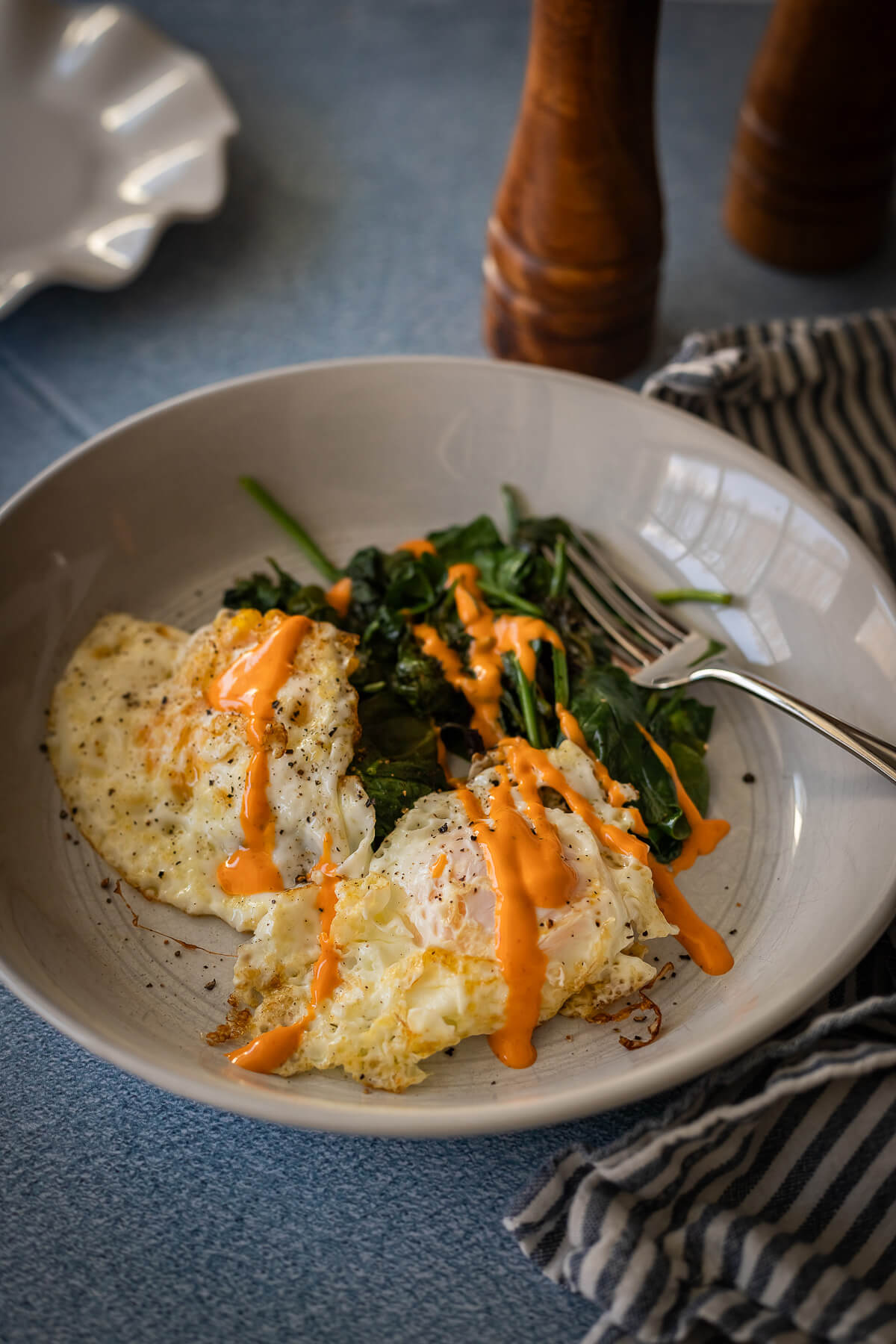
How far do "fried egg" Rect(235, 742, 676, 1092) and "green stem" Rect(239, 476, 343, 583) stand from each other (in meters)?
1.11

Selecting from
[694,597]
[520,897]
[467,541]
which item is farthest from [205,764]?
[694,597]

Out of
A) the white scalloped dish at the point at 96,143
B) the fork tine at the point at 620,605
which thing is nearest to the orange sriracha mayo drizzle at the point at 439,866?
the fork tine at the point at 620,605

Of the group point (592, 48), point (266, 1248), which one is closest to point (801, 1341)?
point (266, 1248)

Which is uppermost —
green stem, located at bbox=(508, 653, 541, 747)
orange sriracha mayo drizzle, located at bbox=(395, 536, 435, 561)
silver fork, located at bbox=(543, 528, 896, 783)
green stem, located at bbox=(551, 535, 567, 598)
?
orange sriracha mayo drizzle, located at bbox=(395, 536, 435, 561)

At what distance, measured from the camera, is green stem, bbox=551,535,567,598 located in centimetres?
313

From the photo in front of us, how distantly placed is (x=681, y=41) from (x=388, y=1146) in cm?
550

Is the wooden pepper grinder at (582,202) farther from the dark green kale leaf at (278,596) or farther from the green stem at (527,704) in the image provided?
the green stem at (527,704)

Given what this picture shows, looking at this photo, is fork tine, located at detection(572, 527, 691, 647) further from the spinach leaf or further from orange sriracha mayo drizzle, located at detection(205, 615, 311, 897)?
orange sriracha mayo drizzle, located at detection(205, 615, 311, 897)

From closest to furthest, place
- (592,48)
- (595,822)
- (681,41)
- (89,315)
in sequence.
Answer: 1. (595,822)
2. (592,48)
3. (89,315)
4. (681,41)

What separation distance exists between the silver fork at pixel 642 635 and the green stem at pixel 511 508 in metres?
0.14

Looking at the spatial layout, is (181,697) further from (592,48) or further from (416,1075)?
(592,48)

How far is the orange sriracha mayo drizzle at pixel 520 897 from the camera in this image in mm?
2250

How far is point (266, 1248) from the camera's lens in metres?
2.21

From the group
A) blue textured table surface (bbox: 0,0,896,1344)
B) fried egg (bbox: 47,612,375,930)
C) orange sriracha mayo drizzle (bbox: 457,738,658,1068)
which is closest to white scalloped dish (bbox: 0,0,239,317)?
blue textured table surface (bbox: 0,0,896,1344)
